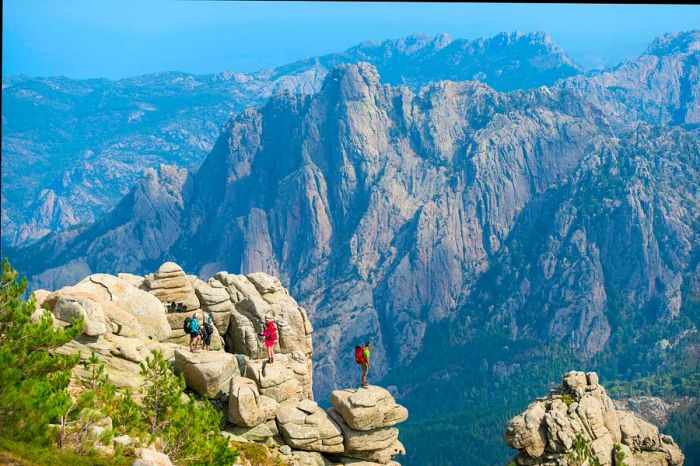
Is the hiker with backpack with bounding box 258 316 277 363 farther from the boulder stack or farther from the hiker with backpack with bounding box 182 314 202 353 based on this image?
the boulder stack

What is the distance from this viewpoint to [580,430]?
66.7 metres

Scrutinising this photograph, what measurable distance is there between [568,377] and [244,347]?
114 feet

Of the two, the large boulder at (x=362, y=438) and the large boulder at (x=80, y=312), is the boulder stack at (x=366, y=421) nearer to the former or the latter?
the large boulder at (x=362, y=438)

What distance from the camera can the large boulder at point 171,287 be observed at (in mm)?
73750

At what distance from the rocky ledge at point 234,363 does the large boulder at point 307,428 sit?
88mm

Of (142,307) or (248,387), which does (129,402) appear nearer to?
(248,387)

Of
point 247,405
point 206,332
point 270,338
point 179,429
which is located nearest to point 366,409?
point 270,338

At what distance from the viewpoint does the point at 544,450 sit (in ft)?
220

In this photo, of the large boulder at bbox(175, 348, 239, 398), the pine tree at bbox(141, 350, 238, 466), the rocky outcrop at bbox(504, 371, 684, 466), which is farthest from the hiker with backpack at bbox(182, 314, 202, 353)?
the rocky outcrop at bbox(504, 371, 684, 466)

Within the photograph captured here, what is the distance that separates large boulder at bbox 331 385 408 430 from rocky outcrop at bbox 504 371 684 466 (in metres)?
12.0

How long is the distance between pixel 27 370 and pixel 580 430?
49.8 metres

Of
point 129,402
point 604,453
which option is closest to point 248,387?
point 129,402

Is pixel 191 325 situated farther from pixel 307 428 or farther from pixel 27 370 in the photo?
pixel 27 370

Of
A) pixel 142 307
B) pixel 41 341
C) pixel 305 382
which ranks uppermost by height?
pixel 142 307
